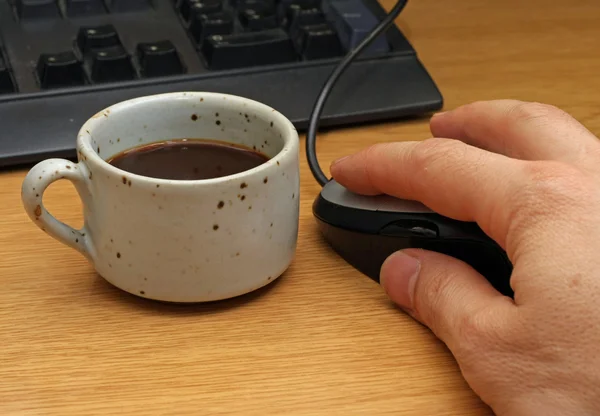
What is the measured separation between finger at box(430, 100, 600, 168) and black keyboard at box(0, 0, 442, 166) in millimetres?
166

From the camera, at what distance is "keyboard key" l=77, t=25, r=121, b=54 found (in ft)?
2.39

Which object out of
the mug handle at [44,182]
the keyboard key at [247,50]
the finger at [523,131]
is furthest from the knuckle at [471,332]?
the keyboard key at [247,50]

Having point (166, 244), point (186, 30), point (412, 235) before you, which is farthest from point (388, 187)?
point (186, 30)

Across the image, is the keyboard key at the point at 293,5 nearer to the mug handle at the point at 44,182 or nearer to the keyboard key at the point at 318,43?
the keyboard key at the point at 318,43

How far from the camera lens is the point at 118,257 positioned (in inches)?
19.7

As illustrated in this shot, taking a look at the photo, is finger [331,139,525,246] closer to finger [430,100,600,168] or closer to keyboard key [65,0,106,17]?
finger [430,100,600,168]

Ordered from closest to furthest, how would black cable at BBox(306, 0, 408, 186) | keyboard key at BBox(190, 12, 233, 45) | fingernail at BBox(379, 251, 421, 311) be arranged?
fingernail at BBox(379, 251, 421, 311) → black cable at BBox(306, 0, 408, 186) → keyboard key at BBox(190, 12, 233, 45)

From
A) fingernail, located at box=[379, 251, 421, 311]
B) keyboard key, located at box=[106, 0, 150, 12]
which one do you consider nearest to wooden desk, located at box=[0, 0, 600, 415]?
fingernail, located at box=[379, 251, 421, 311]

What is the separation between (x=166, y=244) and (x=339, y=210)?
12 cm

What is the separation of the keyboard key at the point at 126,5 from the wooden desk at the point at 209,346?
0.74ft

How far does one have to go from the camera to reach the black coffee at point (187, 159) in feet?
1.73

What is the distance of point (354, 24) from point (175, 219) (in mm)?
366

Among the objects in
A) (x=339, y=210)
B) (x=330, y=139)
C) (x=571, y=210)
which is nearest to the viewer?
(x=571, y=210)

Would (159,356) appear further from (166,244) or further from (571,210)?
(571,210)
